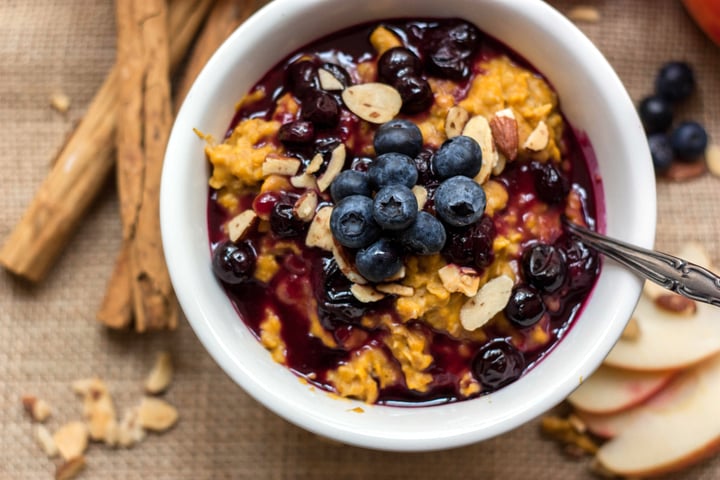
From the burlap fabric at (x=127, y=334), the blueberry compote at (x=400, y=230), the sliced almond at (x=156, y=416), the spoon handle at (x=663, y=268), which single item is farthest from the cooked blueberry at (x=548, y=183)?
the sliced almond at (x=156, y=416)

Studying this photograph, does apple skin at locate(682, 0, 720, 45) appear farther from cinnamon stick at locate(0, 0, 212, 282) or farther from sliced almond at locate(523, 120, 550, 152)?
cinnamon stick at locate(0, 0, 212, 282)

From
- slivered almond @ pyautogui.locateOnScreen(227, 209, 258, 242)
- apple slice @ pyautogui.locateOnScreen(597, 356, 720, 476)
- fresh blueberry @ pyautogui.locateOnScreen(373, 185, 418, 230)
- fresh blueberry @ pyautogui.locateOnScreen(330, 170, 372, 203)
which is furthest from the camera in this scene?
apple slice @ pyautogui.locateOnScreen(597, 356, 720, 476)

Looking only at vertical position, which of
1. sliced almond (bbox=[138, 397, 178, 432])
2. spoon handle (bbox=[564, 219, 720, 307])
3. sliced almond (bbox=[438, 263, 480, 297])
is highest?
spoon handle (bbox=[564, 219, 720, 307])

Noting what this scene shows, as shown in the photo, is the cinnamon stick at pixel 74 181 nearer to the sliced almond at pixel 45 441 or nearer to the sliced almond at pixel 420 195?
the sliced almond at pixel 45 441

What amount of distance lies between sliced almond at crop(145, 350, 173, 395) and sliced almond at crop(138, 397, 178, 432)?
4 centimetres

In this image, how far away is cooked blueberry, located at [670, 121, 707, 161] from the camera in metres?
2.39

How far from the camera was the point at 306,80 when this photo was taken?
1815mm

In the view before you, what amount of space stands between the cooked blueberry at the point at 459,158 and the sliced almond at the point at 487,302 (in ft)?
0.86

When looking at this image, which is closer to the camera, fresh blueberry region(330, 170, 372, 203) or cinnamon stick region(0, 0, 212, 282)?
fresh blueberry region(330, 170, 372, 203)

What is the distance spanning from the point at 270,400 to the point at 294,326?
19cm

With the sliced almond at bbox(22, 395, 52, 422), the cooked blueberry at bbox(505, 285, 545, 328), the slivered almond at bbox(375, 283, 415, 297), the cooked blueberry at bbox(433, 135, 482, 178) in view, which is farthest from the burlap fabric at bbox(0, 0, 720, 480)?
the cooked blueberry at bbox(433, 135, 482, 178)

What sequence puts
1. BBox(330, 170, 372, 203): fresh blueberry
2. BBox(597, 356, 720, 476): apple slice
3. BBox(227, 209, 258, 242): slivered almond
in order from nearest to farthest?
BBox(330, 170, 372, 203): fresh blueberry < BBox(227, 209, 258, 242): slivered almond < BBox(597, 356, 720, 476): apple slice

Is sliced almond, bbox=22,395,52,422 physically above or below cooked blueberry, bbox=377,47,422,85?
below

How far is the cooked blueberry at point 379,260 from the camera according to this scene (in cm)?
162
